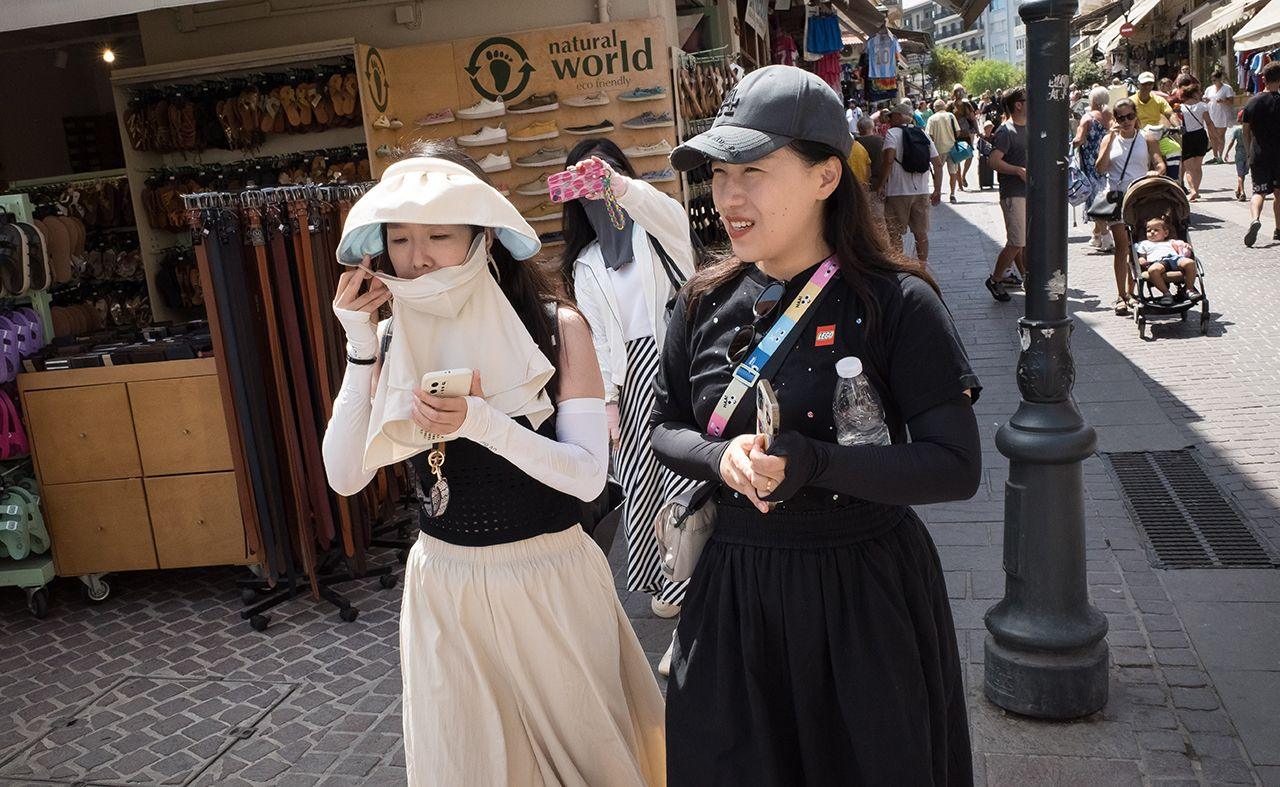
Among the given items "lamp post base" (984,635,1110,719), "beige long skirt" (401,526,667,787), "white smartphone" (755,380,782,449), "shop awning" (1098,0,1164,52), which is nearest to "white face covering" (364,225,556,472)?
"beige long skirt" (401,526,667,787)

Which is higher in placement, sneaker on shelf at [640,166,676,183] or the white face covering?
sneaker on shelf at [640,166,676,183]

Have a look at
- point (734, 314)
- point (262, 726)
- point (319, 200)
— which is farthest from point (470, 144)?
point (734, 314)

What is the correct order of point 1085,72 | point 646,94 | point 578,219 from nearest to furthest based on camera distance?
point 578,219 < point 646,94 < point 1085,72

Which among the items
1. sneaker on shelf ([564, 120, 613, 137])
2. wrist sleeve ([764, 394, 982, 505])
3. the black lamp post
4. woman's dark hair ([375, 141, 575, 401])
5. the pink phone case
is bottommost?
the black lamp post

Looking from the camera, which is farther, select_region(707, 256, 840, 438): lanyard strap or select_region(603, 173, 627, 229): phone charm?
select_region(603, 173, 627, 229): phone charm

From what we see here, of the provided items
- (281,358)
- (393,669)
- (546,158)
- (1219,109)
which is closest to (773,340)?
(393,669)

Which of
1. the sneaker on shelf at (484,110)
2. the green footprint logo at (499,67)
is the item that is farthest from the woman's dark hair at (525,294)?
the green footprint logo at (499,67)

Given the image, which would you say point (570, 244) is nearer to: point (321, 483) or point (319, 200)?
point (319, 200)

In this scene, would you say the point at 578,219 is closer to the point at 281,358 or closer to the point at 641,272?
the point at 641,272

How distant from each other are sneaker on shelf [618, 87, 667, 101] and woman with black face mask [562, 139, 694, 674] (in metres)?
2.68

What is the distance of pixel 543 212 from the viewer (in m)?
7.88

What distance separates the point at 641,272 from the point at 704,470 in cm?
259

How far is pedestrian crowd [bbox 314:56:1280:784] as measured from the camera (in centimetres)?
213

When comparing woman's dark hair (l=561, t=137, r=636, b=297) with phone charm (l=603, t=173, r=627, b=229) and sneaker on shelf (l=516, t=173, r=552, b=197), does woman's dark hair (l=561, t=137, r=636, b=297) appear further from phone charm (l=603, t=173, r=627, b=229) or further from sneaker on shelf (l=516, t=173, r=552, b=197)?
sneaker on shelf (l=516, t=173, r=552, b=197)
